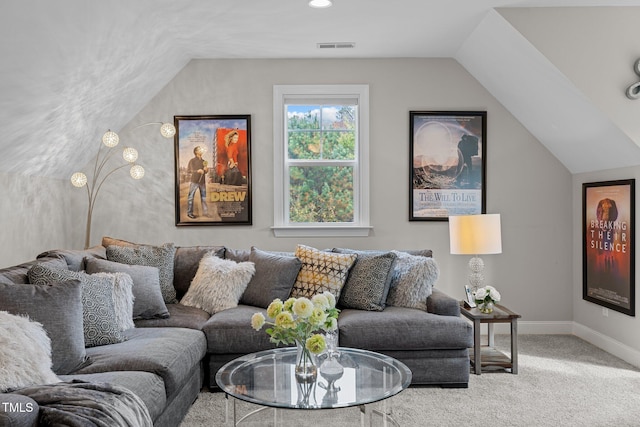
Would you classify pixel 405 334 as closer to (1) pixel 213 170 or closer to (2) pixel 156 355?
(2) pixel 156 355

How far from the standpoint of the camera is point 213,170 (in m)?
4.95

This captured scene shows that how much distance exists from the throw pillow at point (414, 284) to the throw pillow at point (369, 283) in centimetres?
9

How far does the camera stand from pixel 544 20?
3881mm

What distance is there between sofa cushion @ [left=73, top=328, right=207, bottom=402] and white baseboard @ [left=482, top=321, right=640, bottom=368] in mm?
2992

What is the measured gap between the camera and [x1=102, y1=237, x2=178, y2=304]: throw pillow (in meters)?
3.82

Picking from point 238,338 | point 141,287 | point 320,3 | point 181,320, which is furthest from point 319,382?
point 320,3

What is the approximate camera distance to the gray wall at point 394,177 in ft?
16.3

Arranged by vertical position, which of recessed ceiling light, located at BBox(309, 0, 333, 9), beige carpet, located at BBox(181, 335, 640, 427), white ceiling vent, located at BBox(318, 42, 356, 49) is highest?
white ceiling vent, located at BBox(318, 42, 356, 49)

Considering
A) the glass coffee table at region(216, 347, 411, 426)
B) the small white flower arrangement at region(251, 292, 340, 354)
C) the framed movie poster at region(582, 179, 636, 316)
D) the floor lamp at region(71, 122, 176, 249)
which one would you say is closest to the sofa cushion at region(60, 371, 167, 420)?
the glass coffee table at region(216, 347, 411, 426)

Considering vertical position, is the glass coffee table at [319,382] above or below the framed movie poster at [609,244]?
below

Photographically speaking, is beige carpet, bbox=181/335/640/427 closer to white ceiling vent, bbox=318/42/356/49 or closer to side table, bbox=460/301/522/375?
side table, bbox=460/301/522/375

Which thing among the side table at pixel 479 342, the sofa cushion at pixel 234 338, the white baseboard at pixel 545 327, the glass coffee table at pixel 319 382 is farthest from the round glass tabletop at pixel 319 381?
the white baseboard at pixel 545 327

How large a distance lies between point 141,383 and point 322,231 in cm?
275

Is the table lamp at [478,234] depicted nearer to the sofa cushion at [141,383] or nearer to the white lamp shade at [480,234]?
the white lamp shade at [480,234]
